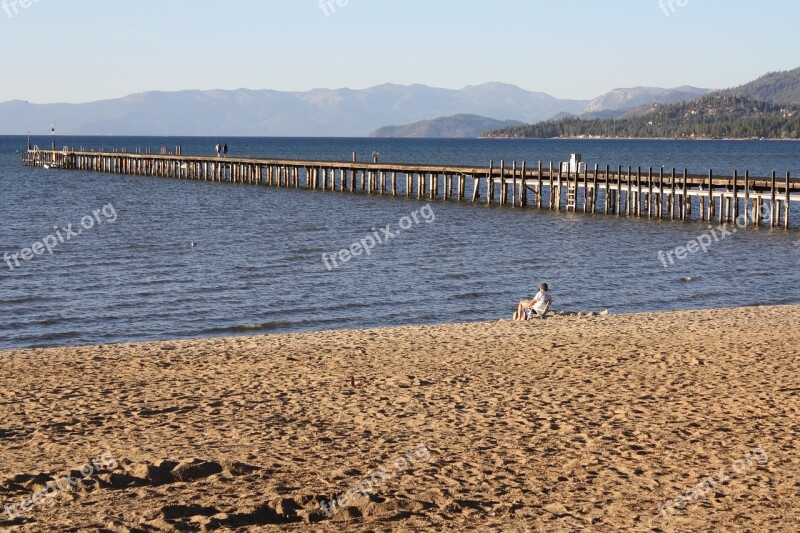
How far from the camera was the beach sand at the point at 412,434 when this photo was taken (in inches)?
353

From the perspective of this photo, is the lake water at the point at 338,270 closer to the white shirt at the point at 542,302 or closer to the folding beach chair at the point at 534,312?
the folding beach chair at the point at 534,312

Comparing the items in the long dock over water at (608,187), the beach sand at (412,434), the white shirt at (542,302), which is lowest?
the beach sand at (412,434)

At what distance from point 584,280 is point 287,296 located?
8.24 m

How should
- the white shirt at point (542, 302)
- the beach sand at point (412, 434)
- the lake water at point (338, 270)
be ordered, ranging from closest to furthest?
the beach sand at point (412, 434) < the white shirt at point (542, 302) < the lake water at point (338, 270)

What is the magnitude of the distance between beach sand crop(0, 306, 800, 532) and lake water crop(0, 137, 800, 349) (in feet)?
15.1

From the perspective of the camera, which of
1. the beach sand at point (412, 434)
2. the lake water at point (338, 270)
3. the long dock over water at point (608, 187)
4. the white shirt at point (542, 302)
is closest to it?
the beach sand at point (412, 434)

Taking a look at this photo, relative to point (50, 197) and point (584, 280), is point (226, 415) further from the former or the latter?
point (50, 197)

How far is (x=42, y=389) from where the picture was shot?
1404 cm

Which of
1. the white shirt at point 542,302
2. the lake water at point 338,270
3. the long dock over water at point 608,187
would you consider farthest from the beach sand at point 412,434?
the long dock over water at point 608,187

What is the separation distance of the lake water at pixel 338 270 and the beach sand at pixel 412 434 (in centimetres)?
460

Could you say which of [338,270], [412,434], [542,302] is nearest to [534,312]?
[542,302]

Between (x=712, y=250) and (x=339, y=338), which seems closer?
(x=339, y=338)

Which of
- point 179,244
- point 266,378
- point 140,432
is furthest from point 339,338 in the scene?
point 179,244

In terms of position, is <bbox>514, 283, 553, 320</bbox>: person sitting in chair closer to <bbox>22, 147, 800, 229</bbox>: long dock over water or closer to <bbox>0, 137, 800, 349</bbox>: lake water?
<bbox>0, 137, 800, 349</bbox>: lake water
